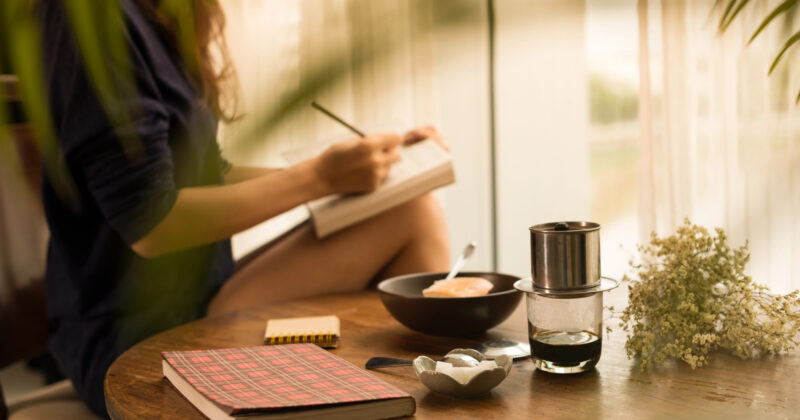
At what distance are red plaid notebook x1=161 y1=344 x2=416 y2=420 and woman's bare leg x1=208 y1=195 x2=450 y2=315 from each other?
58 centimetres

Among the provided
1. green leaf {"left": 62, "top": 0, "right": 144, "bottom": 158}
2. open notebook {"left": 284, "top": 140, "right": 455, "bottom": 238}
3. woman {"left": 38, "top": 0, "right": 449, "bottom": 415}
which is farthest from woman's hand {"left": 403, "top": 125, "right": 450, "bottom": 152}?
green leaf {"left": 62, "top": 0, "right": 144, "bottom": 158}

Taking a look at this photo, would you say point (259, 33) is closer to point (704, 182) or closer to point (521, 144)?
point (704, 182)

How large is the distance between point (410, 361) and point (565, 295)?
0.66ft

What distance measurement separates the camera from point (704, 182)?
7.44ft

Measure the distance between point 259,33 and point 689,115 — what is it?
2312 mm

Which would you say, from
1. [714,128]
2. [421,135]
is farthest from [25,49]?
[714,128]

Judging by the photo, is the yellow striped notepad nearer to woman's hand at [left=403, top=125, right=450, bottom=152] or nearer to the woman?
the woman

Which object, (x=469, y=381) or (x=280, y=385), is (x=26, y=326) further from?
(x=469, y=381)

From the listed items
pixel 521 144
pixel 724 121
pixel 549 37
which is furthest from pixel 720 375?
pixel 521 144

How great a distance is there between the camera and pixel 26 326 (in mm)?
1442

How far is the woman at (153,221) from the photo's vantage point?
1.08 metres

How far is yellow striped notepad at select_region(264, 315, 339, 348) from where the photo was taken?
36.8 inches

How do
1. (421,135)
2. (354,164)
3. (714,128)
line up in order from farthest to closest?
(714,128), (421,135), (354,164)

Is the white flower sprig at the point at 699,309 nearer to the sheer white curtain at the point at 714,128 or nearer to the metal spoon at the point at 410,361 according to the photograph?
the metal spoon at the point at 410,361
